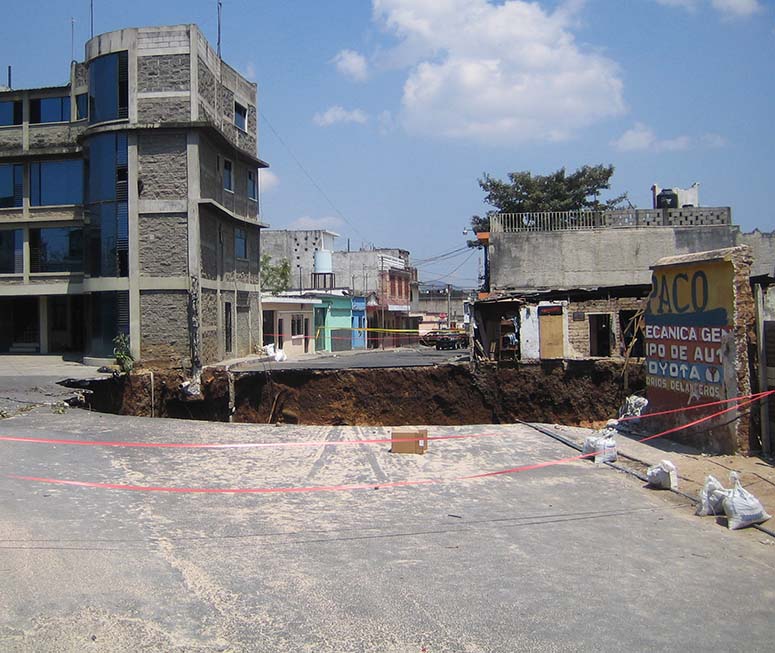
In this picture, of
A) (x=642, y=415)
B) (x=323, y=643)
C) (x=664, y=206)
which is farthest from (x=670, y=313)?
(x=664, y=206)

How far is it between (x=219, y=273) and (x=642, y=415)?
2067 centimetres

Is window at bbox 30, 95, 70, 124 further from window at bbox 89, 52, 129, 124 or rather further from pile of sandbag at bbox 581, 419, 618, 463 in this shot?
pile of sandbag at bbox 581, 419, 618, 463

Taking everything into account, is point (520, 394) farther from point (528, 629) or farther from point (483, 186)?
point (483, 186)

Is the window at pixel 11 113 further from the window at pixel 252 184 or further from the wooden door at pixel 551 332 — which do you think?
the wooden door at pixel 551 332

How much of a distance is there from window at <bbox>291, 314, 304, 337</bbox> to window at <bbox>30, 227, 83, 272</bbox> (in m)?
14.0

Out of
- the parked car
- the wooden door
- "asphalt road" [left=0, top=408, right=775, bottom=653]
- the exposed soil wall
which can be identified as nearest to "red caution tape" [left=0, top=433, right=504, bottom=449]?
"asphalt road" [left=0, top=408, right=775, bottom=653]

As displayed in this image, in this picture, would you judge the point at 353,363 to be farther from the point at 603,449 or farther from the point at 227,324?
the point at 603,449

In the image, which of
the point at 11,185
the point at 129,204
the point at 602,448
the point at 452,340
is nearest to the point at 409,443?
the point at 602,448

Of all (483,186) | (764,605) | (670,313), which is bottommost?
(764,605)

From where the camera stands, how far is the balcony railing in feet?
108

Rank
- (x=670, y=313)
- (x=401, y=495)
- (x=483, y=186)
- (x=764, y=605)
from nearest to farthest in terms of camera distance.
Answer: (x=764, y=605), (x=401, y=495), (x=670, y=313), (x=483, y=186)

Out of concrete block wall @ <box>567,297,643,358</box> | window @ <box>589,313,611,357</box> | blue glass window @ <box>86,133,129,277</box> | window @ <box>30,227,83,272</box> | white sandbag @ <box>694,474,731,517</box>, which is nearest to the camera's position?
white sandbag @ <box>694,474,731,517</box>

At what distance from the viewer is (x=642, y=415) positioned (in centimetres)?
1375

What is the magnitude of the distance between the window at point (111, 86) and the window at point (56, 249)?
551cm
